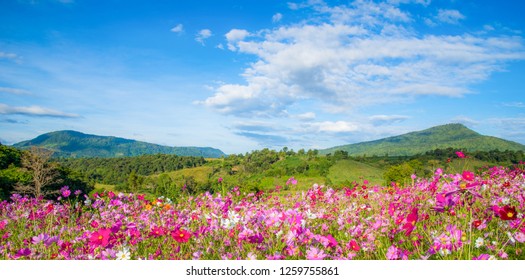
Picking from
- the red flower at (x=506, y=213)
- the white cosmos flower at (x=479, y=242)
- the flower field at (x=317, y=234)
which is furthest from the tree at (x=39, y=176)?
the red flower at (x=506, y=213)

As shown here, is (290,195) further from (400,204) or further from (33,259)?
(33,259)

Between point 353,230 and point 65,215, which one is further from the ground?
point 353,230

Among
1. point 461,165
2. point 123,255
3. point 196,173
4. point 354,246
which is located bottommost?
point 196,173

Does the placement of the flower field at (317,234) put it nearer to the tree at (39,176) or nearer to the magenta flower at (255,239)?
the magenta flower at (255,239)

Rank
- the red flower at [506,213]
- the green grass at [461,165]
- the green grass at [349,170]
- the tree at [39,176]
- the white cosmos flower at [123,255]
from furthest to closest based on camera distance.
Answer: the green grass at [349,170], the tree at [39,176], the green grass at [461,165], the white cosmos flower at [123,255], the red flower at [506,213]

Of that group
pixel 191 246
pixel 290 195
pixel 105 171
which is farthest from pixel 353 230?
pixel 105 171

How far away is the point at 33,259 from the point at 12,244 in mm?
1394

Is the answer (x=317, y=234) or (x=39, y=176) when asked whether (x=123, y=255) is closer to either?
(x=317, y=234)

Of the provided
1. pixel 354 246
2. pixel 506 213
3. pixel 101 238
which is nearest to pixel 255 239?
pixel 354 246

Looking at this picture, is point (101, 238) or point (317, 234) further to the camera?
point (317, 234)

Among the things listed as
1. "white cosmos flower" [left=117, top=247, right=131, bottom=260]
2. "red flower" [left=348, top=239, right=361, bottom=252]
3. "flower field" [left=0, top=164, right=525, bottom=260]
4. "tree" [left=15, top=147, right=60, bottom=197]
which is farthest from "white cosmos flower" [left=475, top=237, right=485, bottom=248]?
"tree" [left=15, top=147, right=60, bottom=197]

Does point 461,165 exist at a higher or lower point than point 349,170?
lower

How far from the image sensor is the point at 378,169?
13612 cm

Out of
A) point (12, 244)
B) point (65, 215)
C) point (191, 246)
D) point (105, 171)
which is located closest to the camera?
point (191, 246)
